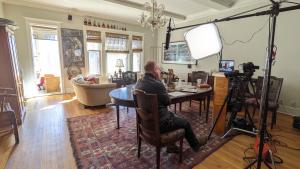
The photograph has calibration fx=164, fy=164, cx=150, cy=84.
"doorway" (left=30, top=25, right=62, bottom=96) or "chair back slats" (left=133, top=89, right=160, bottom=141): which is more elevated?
"doorway" (left=30, top=25, right=62, bottom=96)

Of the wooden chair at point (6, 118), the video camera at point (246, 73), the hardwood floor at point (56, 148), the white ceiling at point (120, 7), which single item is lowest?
the hardwood floor at point (56, 148)

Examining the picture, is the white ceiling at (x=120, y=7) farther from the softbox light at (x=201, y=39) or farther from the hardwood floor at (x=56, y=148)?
the hardwood floor at (x=56, y=148)

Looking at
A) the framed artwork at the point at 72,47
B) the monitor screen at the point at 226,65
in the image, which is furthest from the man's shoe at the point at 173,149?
the framed artwork at the point at 72,47

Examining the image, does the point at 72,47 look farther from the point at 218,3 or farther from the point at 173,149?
the point at 173,149

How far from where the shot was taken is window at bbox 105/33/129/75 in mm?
6074

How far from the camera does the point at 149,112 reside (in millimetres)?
1689

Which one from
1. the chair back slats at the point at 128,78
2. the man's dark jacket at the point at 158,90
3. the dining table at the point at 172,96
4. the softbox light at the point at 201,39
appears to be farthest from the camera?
the chair back slats at the point at 128,78

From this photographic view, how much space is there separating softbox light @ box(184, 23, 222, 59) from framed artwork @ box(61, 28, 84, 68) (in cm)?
418

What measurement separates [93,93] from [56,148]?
1688mm

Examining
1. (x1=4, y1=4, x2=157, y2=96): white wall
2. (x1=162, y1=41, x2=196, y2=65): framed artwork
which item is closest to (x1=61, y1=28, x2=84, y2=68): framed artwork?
(x1=4, y1=4, x2=157, y2=96): white wall

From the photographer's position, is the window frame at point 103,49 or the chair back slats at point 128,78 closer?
the chair back slats at point 128,78

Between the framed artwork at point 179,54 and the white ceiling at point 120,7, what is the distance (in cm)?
96

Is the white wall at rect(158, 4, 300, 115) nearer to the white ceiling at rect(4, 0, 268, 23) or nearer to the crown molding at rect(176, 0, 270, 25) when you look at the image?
the crown molding at rect(176, 0, 270, 25)

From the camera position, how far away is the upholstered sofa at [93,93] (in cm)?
375
